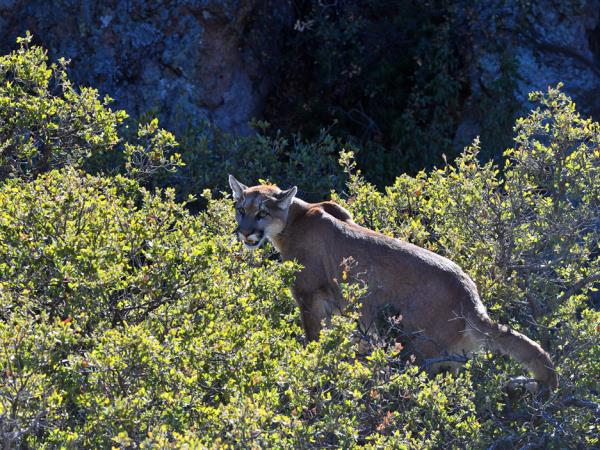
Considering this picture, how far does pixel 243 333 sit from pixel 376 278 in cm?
168

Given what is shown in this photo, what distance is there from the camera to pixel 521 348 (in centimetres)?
679

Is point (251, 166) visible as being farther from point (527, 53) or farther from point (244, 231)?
point (527, 53)

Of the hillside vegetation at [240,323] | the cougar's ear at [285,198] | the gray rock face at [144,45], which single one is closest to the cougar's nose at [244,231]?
the hillside vegetation at [240,323]

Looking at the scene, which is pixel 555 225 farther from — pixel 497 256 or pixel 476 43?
pixel 476 43

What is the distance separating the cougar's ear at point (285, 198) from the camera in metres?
8.67

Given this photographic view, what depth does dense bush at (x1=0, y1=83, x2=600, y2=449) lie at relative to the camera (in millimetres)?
5461

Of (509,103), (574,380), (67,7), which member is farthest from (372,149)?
(574,380)

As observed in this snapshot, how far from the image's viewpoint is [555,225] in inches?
293

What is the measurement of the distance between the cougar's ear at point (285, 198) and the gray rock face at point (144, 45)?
14.5 feet

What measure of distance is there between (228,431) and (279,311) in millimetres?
2199

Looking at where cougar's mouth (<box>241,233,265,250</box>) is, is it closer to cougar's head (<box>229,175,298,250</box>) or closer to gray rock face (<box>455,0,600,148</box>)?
cougar's head (<box>229,175,298,250</box>)

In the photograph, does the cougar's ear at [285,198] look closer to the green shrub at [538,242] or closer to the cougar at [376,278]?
the cougar at [376,278]

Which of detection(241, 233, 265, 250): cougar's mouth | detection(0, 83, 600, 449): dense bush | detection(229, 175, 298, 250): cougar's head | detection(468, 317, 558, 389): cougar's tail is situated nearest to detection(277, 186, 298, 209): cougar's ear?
detection(229, 175, 298, 250): cougar's head

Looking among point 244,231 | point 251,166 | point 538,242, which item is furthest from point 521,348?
point 251,166
